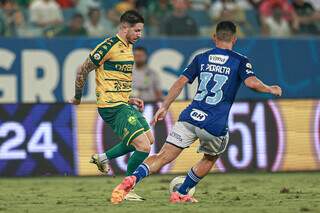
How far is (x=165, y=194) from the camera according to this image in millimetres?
12227

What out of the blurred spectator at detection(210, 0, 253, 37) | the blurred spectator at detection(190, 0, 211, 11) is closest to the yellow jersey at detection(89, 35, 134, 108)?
the blurred spectator at detection(210, 0, 253, 37)

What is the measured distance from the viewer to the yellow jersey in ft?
37.3

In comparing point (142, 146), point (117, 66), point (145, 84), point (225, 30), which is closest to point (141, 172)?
point (142, 146)

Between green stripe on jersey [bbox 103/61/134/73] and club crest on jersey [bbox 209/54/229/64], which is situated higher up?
club crest on jersey [bbox 209/54/229/64]

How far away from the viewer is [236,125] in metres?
16.5

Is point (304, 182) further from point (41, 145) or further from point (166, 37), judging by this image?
point (166, 37)

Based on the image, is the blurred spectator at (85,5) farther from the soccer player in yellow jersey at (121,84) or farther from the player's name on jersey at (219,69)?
the player's name on jersey at (219,69)

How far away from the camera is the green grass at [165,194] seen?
9.99 m

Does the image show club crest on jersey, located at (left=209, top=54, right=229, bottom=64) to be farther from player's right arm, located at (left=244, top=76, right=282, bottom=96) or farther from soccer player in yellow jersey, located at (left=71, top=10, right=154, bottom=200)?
soccer player in yellow jersey, located at (left=71, top=10, right=154, bottom=200)

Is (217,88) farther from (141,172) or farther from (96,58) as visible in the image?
(96,58)

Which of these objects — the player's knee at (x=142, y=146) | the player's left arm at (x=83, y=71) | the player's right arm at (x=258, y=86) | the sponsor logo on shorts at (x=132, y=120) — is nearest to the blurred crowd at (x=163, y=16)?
the player's left arm at (x=83, y=71)

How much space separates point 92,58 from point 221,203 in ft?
7.91

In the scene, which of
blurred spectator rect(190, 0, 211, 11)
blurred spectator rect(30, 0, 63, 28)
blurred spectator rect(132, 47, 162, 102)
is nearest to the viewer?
blurred spectator rect(132, 47, 162, 102)

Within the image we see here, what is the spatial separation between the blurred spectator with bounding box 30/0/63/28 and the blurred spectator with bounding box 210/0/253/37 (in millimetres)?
3695
